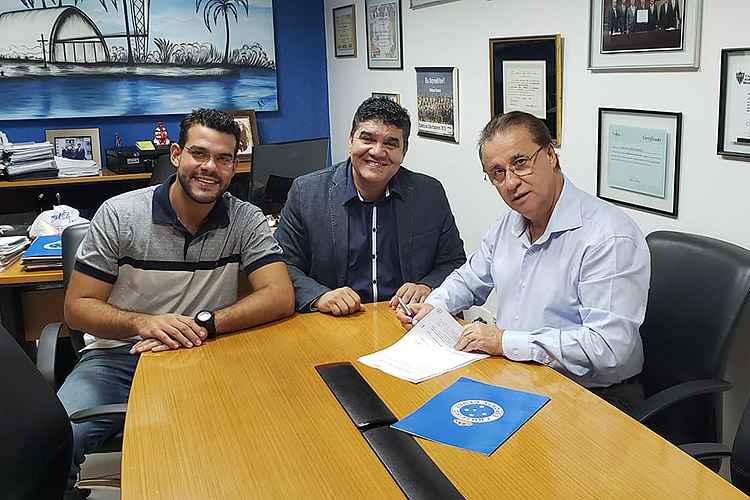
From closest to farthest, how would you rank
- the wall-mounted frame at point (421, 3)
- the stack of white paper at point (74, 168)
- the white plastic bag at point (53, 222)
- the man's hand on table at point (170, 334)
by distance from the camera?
1. the man's hand on table at point (170, 334)
2. the white plastic bag at point (53, 222)
3. the wall-mounted frame at point (421, 3)
4. the stack of white paper at point (74, 168)

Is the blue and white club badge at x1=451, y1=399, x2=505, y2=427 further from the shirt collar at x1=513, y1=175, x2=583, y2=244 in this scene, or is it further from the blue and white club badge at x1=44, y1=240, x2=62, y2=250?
the blue and white club badge at x1=44, y1=240, x2=62, y2=250

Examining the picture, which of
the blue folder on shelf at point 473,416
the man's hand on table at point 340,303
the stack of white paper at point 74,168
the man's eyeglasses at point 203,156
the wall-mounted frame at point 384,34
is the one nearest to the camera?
the blue folder on shelf at point 473,416

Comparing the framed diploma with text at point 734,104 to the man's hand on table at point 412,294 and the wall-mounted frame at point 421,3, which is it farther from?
the wall-mounted frame at point 421,3

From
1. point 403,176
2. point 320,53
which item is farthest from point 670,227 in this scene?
point 320,53

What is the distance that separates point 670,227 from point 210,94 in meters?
3.75

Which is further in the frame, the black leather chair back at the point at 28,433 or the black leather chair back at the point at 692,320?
the black leather chair back at the point at 692,320

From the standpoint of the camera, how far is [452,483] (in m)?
1.25

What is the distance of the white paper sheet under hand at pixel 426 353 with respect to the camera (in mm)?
1748

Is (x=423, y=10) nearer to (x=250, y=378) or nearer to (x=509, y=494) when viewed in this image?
(x=250, y=378)

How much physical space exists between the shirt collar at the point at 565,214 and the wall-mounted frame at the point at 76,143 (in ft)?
12.6

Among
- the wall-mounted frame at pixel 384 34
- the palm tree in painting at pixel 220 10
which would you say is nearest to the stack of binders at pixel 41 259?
the wall-mounted frame at pixel 384 34

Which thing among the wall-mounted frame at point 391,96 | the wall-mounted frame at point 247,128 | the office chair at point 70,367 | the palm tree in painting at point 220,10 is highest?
the palm tree in painting at point 220,10

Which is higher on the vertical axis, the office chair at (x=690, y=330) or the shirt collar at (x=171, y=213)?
the shirt collar at (x=171, y=213)

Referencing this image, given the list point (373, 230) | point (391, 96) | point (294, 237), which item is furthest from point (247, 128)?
point (373, 230)
